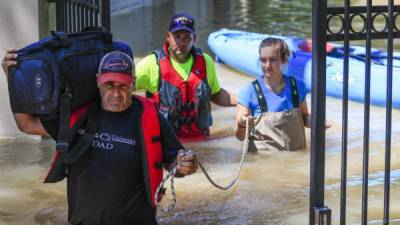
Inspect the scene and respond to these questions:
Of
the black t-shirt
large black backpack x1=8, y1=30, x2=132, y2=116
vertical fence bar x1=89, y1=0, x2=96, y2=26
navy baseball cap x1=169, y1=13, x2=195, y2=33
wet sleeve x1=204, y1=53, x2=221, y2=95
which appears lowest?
the black t-shirt

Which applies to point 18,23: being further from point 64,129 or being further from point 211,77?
point 64,129

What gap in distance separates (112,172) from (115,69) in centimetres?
54

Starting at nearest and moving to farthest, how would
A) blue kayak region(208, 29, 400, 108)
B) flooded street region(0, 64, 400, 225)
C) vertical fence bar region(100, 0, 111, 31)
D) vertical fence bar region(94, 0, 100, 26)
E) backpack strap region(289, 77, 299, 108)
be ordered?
1. vertical fence bar region(100, 0, 111, 31)
2. flooded street region(0, 64, 400, 225)
3. vertical fence bar region(94, 0, 100, 26)
4. backpack strap region(289, 77, 299, 108)
5. blue kayak region(208, 29, 400, 108)

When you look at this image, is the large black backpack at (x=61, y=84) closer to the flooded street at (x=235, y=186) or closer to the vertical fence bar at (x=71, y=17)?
the flooded street at (x=235, y=186)

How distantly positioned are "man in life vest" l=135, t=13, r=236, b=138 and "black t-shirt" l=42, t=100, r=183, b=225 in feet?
9.77

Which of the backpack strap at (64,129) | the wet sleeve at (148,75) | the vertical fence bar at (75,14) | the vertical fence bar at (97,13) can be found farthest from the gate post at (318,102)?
the wet sleeve at (148,75)

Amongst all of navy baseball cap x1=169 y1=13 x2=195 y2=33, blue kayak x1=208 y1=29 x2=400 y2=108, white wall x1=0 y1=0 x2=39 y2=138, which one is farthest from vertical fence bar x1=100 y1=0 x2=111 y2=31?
blue kayak x1=208 y1=29 x2=400 y2=108

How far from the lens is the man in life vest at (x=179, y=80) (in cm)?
744

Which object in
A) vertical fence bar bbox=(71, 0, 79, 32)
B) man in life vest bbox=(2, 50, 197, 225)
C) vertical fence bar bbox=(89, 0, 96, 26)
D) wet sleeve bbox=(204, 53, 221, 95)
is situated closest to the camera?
man in life vest bbox=(2, 50, 197, 225)

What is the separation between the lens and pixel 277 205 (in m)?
Answer: 5.86

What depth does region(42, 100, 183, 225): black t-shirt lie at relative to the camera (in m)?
4.30

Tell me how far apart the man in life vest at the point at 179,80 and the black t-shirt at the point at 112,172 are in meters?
2.98

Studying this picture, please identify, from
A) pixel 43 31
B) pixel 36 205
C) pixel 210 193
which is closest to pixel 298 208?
pixel 210 193

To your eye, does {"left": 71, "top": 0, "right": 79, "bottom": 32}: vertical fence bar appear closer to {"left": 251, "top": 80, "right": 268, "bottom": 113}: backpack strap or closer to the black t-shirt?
{"left": 251, "top": 80, "right": 268, "bottom": 113}: backpack strap
